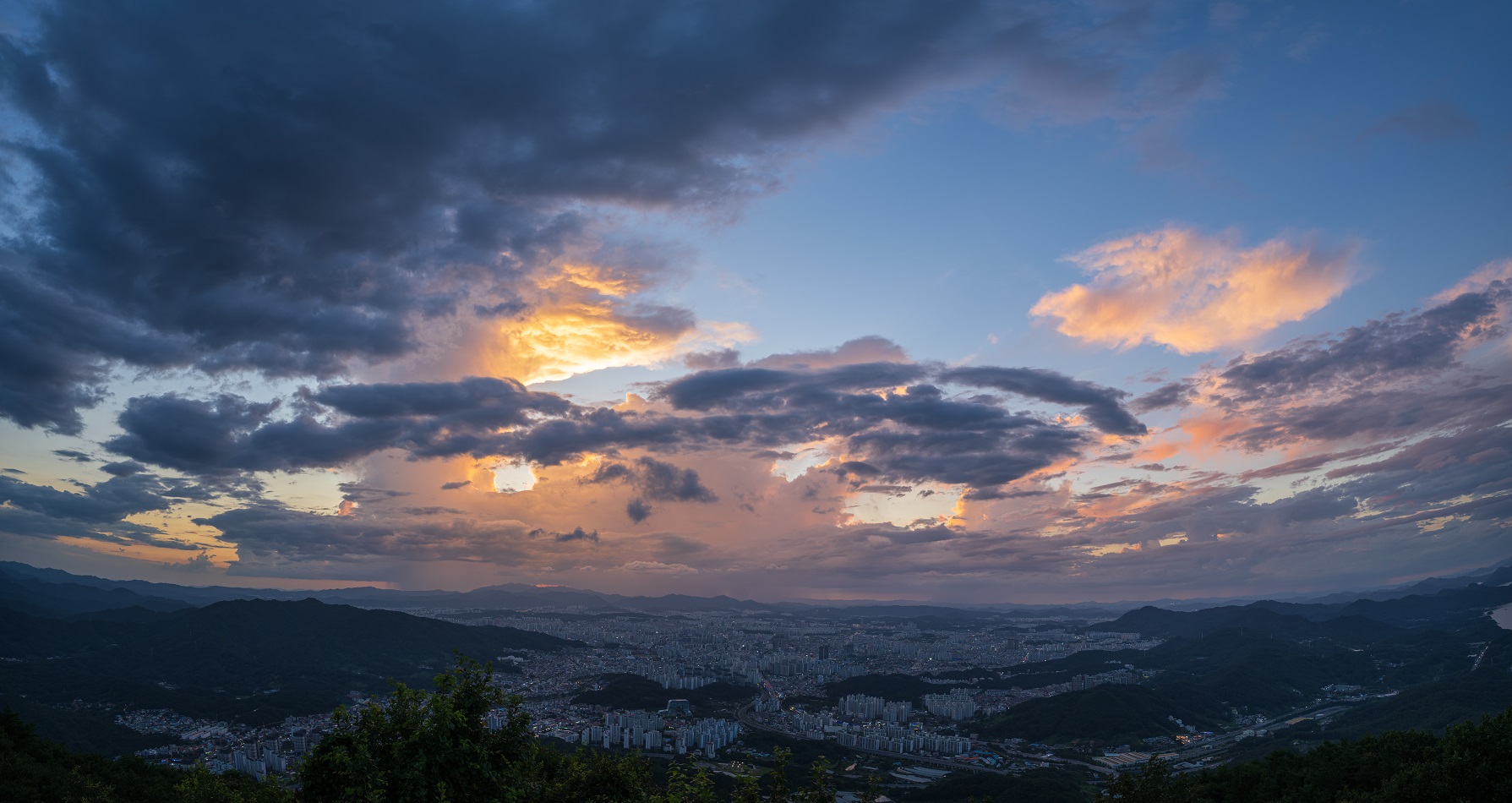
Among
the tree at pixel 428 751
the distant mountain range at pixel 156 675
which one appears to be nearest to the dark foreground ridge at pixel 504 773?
the tree at pixel 428 751

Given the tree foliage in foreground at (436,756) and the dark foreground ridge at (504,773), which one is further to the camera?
the dark foreground ridge at (504,773)

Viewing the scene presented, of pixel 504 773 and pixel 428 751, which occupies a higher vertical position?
pixel 428 751

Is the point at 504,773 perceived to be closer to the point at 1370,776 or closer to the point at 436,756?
the point at 436,756

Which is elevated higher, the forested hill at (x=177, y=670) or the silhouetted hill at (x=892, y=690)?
the forested hill at (x=177, y=670)

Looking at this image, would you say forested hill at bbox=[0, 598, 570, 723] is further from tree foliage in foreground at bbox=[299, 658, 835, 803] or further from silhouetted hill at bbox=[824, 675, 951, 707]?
tree foliage in foreground at bbox=[299, 658, 835, 803]

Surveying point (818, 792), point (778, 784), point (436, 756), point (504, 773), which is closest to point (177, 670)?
point (504, 773)

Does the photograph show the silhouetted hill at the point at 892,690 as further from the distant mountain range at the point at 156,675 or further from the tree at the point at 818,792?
the tree at the point at 818,792

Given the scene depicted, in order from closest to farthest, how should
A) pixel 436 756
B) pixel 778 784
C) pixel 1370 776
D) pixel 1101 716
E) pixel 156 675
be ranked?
pixel 436 756
pixel 778 784
pixel 1370 776
pixel 1101 716
pixel 156 675

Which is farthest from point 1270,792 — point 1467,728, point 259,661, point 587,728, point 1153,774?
point 259,661

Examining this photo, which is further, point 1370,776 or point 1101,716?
point 1101,716

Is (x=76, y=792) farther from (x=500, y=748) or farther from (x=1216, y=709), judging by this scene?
(x=1216, y=709)
